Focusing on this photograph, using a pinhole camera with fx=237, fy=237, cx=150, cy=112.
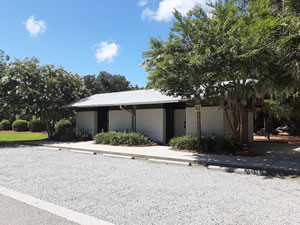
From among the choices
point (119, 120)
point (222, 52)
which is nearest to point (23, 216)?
point (222, 52)

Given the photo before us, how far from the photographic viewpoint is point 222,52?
26.9 feet

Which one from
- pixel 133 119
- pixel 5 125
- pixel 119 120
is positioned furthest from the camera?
pixel 5 125

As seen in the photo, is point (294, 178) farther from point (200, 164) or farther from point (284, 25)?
point (284, 25)

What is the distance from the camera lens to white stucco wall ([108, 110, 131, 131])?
625 inches

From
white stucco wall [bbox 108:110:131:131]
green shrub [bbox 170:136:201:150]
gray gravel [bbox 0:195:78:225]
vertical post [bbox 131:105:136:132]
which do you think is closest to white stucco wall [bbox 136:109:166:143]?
vertical post [bbox 131:105:136:132]

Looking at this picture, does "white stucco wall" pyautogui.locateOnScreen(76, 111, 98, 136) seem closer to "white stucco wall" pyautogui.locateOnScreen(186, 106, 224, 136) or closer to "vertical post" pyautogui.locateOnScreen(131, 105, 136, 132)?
"vertical post" pyautogui.locateOnScreen(131, 105, 136, 132)

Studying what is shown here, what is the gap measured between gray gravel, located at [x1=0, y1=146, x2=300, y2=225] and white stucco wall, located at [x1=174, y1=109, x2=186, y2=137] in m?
6.77

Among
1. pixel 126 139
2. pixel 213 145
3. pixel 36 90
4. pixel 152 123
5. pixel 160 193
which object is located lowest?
pixel 160 193

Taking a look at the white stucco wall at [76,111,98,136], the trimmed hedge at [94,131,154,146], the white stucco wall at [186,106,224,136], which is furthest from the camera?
the white stucco wall at [76,111,98,136]

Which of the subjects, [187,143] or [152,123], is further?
[152,123]

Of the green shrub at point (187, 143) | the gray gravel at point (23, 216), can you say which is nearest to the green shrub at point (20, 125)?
the green shrub at point (187, 143)

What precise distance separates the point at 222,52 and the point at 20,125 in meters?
27.9

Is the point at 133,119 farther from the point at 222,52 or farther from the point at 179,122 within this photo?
the point at 222,52

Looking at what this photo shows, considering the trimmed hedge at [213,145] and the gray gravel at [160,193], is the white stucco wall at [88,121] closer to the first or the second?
the trimmed hedge at [213,145]
